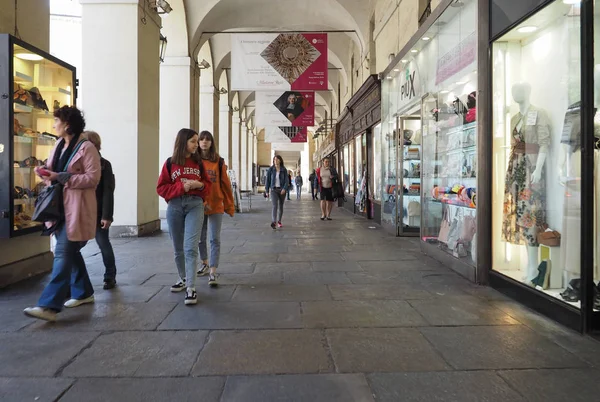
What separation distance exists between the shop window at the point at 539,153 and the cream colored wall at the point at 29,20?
5005 mm

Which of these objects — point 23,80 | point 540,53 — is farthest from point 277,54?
point 540,53

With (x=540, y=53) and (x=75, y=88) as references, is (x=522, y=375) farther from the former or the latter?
(x=75, y=88)

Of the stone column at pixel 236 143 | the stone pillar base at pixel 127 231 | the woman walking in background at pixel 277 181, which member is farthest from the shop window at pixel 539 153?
the stone column at pixel 236 143

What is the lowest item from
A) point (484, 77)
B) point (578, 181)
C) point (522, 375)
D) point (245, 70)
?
point (522, 375)

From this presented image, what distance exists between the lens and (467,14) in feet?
16.3

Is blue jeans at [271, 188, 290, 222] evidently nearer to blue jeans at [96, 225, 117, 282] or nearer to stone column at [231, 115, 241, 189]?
blue jeans at [96, 225, 117, 282]

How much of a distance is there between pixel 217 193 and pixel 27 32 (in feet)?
9.37

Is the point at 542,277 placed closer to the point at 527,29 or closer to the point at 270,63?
the point at 527,29

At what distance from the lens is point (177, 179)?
388 cm

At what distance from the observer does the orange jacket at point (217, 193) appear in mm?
4414

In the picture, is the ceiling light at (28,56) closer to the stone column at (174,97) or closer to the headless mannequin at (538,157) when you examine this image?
the headless mannequin at (538,157)

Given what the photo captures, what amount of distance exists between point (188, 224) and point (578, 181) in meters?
3.15

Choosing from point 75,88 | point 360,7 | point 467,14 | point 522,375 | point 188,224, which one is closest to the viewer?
point 522,375

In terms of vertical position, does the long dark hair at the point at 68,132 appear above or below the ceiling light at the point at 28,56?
below
